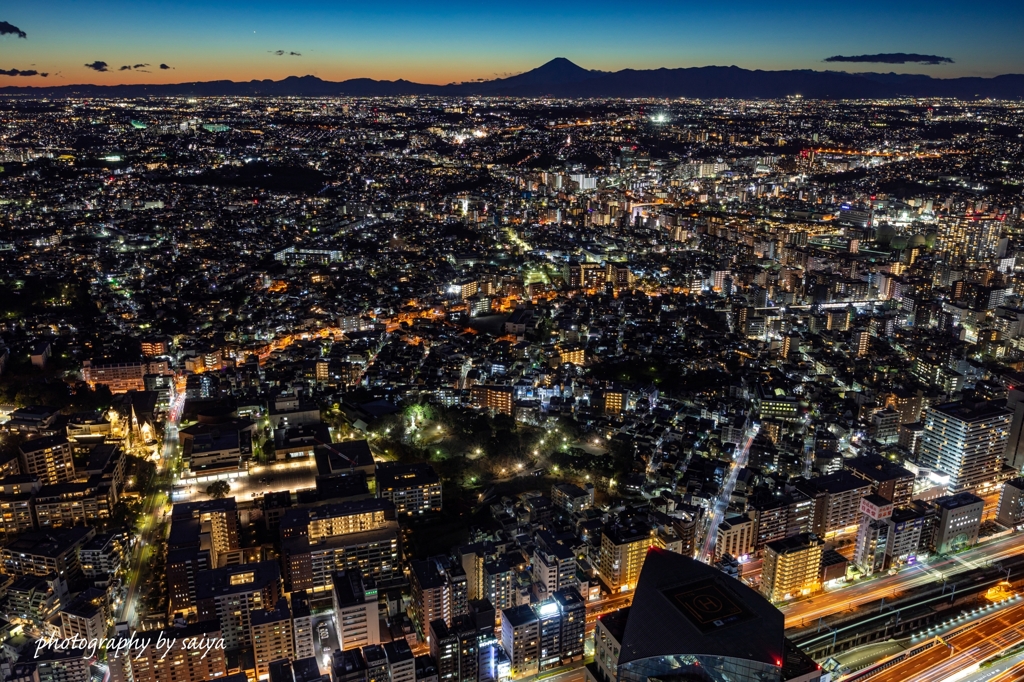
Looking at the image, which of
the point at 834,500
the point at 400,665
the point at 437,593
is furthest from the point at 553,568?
the point at 834,500

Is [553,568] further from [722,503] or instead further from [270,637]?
[722,503]

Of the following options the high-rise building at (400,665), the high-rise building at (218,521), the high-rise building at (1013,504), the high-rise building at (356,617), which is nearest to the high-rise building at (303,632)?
the high-rise building at (356,617)

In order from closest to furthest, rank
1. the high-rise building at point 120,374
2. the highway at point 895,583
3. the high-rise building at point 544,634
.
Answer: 1. the high-rise building at point 544,634
2. the highway at point 895,583
3. the high-rise building at point 120,374

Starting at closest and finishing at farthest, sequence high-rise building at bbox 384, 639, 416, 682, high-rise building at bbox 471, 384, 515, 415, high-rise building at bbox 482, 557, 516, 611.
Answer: high-rise building at bbox 384, 639, 416, 682 → high-rise building at bbox 482, 557, 516, 611 → high-rise building at bbox 471, 384, 515, 415

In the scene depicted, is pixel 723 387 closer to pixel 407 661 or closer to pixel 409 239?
pixel 407 661

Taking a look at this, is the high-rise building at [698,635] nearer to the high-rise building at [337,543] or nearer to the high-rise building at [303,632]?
the high-rise building at [303,632]

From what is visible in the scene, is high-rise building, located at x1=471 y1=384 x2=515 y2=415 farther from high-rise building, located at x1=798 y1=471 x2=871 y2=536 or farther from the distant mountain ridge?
the distant mountain ridge

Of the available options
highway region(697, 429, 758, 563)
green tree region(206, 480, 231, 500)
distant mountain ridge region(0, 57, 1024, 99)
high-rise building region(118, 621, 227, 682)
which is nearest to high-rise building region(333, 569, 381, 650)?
high-rise building region(118, 621, 227, 682)
